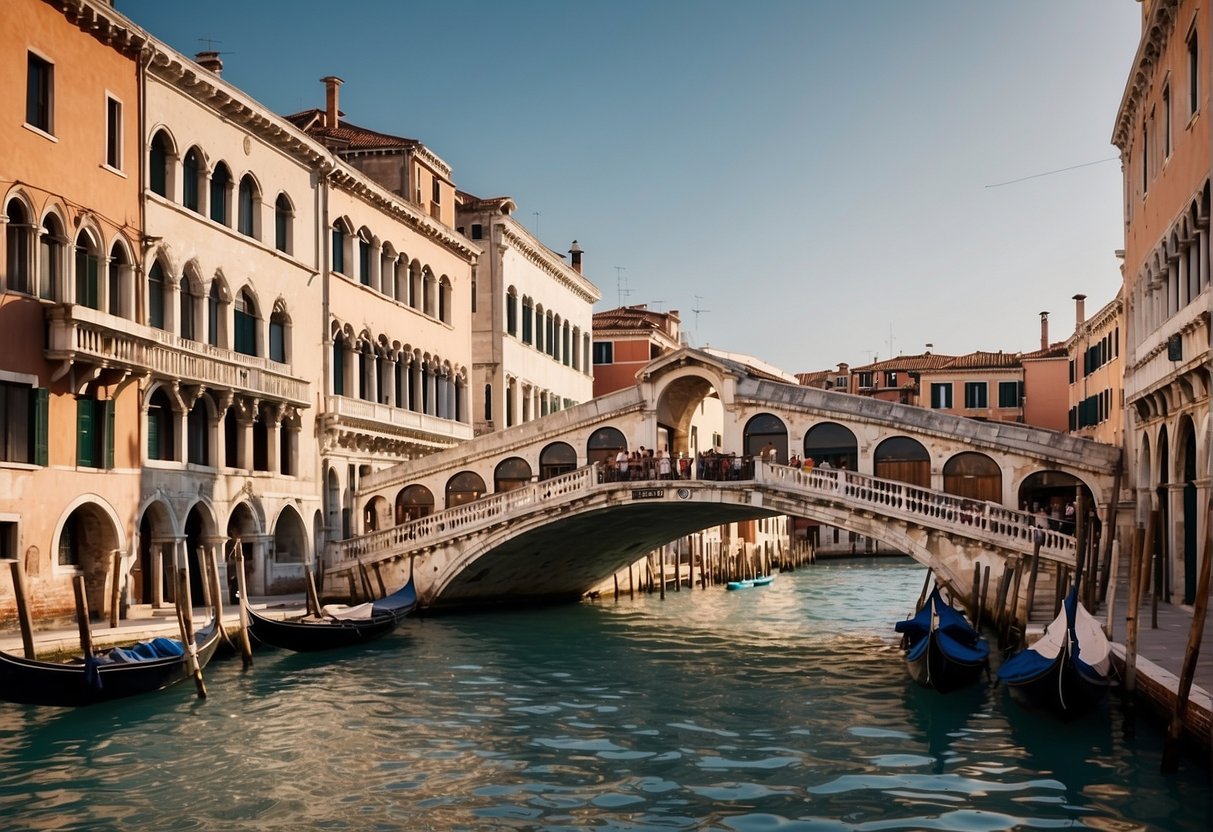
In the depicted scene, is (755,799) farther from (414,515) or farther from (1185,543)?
(414,515)

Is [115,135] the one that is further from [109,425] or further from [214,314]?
[109,425]

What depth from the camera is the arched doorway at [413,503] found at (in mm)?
22766

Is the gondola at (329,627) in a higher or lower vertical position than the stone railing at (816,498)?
lower

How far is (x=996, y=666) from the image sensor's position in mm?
15078

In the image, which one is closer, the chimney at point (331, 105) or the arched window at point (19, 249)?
the arched window at point (19, 249)

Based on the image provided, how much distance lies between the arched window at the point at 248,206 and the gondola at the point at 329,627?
526cm

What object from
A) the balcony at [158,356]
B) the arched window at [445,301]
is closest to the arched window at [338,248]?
the balcony at [158,356]

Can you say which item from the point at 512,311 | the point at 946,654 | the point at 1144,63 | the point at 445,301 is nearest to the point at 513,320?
the point at 512,311

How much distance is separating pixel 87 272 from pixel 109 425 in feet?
5.50

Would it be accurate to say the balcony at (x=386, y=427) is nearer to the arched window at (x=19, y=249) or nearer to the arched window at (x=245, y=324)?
the arched window at (x=245, y=324)

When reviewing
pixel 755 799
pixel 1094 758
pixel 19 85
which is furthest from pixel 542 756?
pixel 19 85

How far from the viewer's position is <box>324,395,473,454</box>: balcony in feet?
71.3

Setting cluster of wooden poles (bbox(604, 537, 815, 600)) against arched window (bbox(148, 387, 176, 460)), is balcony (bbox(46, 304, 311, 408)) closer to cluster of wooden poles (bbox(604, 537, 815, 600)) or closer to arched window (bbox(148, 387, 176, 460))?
arched window (bbox(148, 387, 176, 460))

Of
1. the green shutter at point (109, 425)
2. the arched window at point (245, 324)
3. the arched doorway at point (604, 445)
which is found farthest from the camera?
the arched doorway at point (604, 445)
